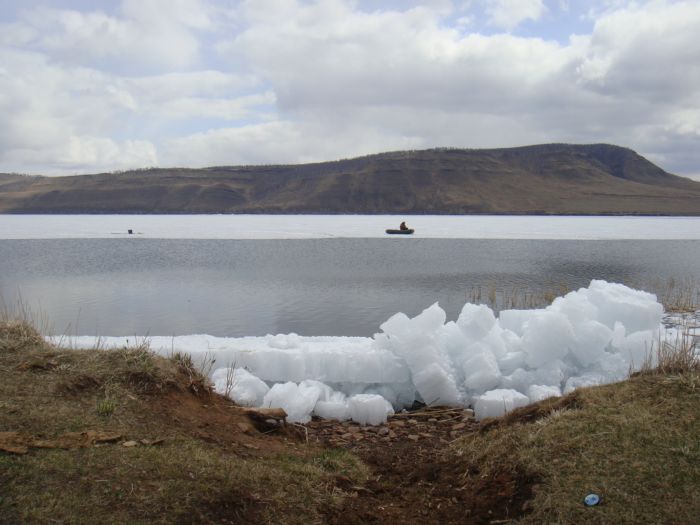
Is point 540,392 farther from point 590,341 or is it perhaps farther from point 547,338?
point 590,341

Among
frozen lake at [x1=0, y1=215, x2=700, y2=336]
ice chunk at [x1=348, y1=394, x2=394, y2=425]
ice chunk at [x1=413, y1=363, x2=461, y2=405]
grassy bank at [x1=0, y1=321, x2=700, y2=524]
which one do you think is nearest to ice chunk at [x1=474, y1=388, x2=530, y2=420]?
ice chunk at [x1=413, y1=363, x2=461, y2=405]

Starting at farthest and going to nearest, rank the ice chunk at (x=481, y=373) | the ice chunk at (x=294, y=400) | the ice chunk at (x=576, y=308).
→ the ice chunk at (x=576, y=308) → the ice chunk at (x=481, y=373) → the ice chunk at (x=294, y=400)

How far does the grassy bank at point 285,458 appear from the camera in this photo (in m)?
3.68

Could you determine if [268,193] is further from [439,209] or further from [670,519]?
[670,519]

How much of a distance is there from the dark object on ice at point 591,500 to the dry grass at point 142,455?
1.50 meters

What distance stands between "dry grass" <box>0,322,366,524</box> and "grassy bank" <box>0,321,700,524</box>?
0.01m

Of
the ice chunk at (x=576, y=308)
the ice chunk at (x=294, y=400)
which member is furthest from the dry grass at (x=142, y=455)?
the ice chunk at (x=576, y=308)

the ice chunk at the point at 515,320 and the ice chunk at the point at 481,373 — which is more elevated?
the ice chunk at the point at 515,320

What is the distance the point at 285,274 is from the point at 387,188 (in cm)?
10423

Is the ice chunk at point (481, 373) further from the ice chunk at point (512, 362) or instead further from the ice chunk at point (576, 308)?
the ice chunk at point (576, 308)

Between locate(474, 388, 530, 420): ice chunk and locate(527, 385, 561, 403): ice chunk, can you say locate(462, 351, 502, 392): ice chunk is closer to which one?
locate(527, 385, 561, 403): ice chunk

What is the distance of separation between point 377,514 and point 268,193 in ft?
428

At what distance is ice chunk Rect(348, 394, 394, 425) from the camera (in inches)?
262

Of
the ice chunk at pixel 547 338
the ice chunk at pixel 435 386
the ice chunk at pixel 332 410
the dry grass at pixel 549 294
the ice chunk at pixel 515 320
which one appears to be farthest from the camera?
the dry grass at pixel 549 294
